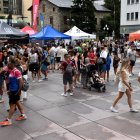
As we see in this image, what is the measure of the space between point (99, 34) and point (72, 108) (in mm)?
51408

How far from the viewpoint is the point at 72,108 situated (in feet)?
31.0

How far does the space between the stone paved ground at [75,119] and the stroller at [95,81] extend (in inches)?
11.2

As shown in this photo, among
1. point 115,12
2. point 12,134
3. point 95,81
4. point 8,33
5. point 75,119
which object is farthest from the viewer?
point 115,12

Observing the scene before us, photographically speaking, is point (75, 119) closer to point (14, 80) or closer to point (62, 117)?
point (62, 117)

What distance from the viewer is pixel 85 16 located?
55844mm

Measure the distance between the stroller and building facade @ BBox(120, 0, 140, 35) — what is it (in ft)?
145

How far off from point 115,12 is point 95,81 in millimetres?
61128

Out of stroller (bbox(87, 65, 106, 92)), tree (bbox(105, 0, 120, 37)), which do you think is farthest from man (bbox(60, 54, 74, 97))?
tree (bbox(105, 0, 120, 37))

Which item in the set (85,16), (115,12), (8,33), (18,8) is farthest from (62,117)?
(18,8)

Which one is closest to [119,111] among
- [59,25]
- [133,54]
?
[133,54]

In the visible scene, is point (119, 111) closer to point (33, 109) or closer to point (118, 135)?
point (118, 135)

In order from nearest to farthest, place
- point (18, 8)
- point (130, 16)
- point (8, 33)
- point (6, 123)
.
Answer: point (6, 123) → point (8, 33) → point (130, 16) → point (18, 8)

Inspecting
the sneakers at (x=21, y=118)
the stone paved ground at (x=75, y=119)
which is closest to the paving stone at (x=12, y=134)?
the stone paved ground at (x=75, y=119)

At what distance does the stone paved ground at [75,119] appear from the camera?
23.3 feet
